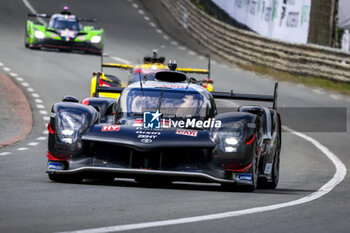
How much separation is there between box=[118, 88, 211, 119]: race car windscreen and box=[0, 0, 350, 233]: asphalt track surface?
0.88 metres

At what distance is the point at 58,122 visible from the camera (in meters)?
10.1

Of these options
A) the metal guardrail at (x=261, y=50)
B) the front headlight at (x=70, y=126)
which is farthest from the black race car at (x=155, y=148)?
the metal guardrail at (x=261, y=50)

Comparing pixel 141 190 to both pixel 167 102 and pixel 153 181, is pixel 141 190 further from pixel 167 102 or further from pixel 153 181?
pixel 167 102

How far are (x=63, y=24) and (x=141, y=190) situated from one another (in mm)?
23423

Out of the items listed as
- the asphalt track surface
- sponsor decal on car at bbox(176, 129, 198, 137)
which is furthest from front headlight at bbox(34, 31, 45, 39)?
sponsor decal on car at bbox(176, 129, 198, 137)

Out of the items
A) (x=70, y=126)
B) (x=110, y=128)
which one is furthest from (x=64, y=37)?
(x=110, y=128)

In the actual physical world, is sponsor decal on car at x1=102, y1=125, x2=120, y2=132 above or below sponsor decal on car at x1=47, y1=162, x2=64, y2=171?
above

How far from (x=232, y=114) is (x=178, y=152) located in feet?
2.65

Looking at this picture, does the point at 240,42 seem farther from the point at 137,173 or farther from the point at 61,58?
the point at 137,173

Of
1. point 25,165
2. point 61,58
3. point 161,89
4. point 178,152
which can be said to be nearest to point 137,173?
point 178,152

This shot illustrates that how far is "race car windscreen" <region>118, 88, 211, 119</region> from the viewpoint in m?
10.9

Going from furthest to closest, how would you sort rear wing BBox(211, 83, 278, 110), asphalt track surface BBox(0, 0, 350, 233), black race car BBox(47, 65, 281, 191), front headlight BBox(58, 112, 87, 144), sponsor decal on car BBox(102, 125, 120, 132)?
1. rear wing BBox(211, 83, 278, 110)
2. front headlight BBox(58, 112, 87, 144)
3. sponsor decal on car BBox(102, 125, 120, 132)
4. black race car BBox(47, 65, 281, 191)
5. asphalt track surface BBox(0, 0, 350, 233)

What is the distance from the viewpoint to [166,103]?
11.0 metres

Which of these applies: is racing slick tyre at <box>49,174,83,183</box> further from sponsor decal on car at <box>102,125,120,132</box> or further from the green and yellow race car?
the green and yellow race car
